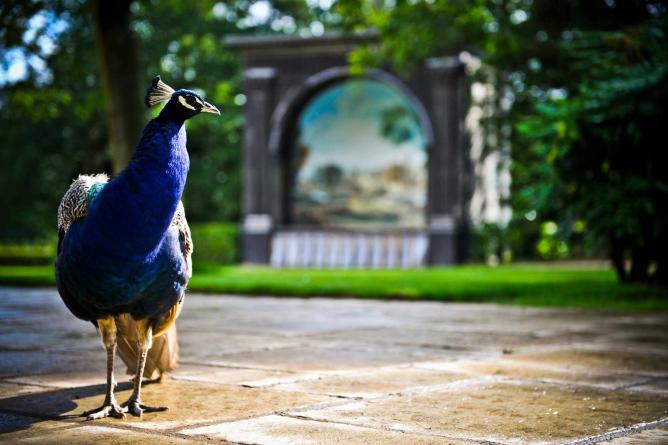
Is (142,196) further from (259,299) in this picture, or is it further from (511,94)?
(511,94)

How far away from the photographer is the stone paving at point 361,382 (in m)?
3.35

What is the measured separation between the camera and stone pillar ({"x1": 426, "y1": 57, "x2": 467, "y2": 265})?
19.5 m

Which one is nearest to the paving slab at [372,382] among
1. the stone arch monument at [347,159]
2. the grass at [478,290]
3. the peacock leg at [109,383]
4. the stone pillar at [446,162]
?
the peacock leg at [109,383]

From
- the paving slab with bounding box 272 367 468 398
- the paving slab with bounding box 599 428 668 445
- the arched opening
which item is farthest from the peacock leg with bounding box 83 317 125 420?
the arched opening

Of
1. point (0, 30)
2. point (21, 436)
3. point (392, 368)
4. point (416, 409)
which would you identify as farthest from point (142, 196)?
point (0, 30)

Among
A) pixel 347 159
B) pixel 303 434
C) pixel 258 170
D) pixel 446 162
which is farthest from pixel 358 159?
pixel 303 434

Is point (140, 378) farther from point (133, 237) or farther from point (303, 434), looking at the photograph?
point (303, 434)

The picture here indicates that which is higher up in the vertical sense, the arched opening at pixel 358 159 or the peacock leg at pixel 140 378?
the arched opening at pixel 358 159

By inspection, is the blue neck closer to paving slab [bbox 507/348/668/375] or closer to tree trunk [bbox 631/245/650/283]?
paving slab [bbox 507/348/668/375]

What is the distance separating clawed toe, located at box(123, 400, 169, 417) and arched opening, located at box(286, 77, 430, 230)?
1658cm

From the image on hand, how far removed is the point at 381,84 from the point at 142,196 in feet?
57.2

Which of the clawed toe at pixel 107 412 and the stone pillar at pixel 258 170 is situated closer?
the clawed toe at pixel 107 412

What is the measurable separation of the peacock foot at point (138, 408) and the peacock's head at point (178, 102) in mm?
1161

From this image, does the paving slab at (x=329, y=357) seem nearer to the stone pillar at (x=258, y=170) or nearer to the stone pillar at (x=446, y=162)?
the stone pillar at (x=446, y=162)
